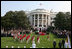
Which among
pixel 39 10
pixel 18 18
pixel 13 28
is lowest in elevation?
pixel 13 28

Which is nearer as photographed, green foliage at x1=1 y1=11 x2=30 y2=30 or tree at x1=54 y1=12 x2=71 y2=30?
tree at x1=54 y1=12 x2=71 y2=30

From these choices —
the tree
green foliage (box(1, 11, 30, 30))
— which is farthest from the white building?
the tree

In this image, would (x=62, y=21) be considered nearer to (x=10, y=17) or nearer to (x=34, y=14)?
(x=10, y=17)

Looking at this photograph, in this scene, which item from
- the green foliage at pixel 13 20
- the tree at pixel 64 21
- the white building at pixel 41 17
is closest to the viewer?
the tree at pixel 64 21

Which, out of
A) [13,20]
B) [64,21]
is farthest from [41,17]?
[64,21]

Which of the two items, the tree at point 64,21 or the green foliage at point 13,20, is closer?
the tree at point 64,21

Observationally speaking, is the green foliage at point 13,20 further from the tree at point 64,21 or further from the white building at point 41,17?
the white building at point 41,17

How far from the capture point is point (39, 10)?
2464 centimetres

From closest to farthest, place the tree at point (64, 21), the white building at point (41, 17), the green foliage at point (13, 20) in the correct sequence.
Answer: the tree at point (64, 21), the green foliage at point (13, 20), the white building at point (41, 17)

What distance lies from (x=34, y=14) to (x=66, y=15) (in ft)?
35.3

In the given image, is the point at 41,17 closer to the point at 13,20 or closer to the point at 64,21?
the point at 13,20

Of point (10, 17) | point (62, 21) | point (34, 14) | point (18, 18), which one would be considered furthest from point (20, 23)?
point (34, 14)

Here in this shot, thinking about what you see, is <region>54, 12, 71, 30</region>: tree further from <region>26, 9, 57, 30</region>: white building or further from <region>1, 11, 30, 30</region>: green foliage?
<region>26, 9, 57, 30</region>: white building

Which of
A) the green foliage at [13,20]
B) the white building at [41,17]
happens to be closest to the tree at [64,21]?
the green foliage at [13,20]
